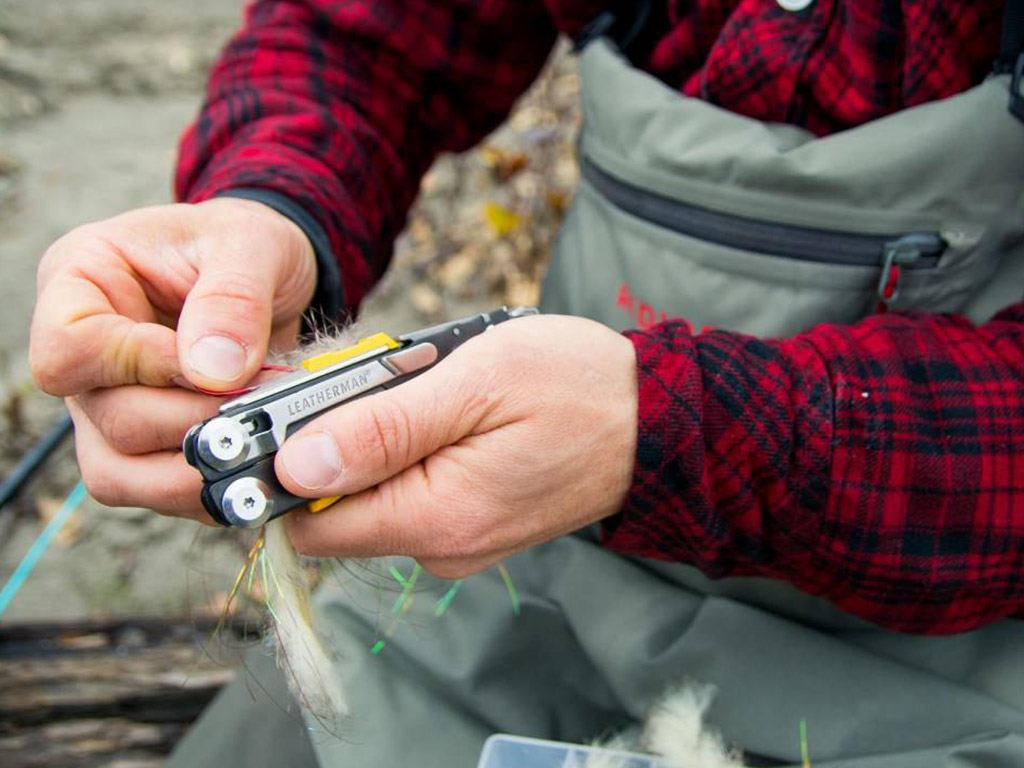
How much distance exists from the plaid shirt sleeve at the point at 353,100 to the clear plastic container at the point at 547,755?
2.09ft

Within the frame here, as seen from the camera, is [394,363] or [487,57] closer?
Result: [394,363]

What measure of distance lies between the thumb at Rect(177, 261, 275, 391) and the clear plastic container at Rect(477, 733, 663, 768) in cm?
48

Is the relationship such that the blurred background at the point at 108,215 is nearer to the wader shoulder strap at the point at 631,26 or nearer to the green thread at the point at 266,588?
the green thread at the point at 266,588

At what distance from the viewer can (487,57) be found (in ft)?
4.88

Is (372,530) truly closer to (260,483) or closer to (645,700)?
(260,483)

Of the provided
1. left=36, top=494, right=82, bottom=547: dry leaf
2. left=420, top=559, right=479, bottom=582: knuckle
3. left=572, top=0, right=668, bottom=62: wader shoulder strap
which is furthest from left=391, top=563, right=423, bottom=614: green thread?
left=36, top=494, right=82, bottom=547: dry leaf

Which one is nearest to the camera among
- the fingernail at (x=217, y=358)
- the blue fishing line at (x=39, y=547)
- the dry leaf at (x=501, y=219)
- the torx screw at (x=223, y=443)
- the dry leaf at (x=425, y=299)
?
the torx screw at (x=223, y=443)

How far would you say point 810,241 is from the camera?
1021mm

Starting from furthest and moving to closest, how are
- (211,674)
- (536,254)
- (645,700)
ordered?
(536,254)
(211,674)
(645,700)

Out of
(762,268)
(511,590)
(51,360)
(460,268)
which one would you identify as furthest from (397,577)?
(460,268)

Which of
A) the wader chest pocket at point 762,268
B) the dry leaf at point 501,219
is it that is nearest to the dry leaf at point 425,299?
the dry leaf at point 501,219

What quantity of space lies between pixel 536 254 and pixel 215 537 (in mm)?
1347

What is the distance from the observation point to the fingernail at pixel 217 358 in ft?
2.76

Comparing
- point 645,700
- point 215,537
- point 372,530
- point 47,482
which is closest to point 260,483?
point 372,530
